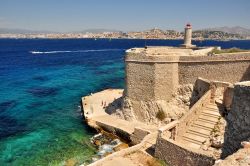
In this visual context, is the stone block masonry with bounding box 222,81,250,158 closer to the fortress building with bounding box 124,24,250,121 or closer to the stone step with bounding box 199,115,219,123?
the stone step with bounding box 199,115,219,123

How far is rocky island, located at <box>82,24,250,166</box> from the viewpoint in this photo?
17047mm

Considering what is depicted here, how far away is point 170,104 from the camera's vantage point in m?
24.2

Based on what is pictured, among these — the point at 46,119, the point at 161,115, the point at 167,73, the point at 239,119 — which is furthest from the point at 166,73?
the point at 239,119

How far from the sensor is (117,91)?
38.8m

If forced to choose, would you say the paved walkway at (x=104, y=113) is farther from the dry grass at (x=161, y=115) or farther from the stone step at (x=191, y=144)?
the stone step at (x=191, y=144)

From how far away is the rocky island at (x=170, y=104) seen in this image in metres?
17.0

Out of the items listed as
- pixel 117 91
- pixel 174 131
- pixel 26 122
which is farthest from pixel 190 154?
pixel 117 91

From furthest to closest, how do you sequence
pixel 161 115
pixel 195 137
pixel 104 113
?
pixel 104 113 → pixel 161 115 → pixel 195 137

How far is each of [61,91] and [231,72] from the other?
2551cm

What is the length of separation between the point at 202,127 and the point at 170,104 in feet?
20.8

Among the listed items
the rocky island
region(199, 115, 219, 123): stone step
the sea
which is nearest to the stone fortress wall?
the rocky island

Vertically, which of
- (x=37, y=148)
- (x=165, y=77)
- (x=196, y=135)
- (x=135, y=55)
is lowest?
(x=37, y=148)

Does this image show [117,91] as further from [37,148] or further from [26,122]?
[37,148]

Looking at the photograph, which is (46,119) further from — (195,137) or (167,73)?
(195,137)
